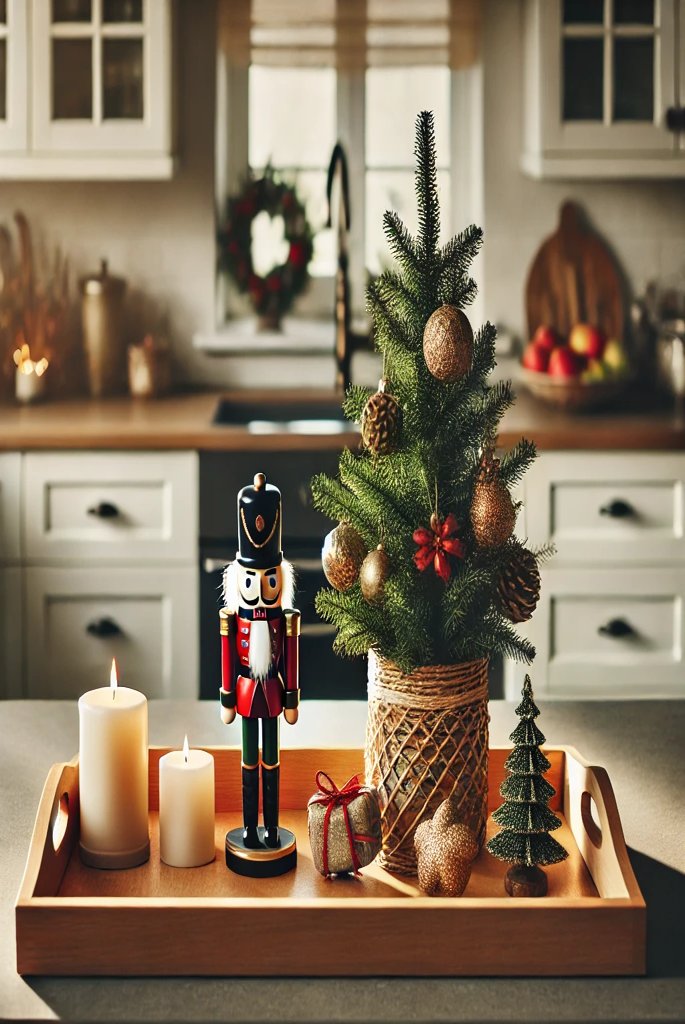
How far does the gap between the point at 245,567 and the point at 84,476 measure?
2.04 meters

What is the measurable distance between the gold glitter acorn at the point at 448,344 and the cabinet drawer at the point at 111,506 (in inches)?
78.6

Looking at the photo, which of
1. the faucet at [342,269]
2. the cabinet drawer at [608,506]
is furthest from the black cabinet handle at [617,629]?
the faucet at [342,269]

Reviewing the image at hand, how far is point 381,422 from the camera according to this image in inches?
43.8

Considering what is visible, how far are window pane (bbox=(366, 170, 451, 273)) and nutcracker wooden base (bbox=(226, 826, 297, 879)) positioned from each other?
277cm

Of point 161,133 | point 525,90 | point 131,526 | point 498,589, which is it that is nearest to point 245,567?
point 498,589

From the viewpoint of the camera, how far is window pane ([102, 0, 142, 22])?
327 cm

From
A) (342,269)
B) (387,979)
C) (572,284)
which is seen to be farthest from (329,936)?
(572,284)

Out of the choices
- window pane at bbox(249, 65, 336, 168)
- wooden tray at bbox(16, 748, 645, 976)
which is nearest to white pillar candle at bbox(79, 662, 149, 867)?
wooden tray at bbox(16, 748, 645, 976)

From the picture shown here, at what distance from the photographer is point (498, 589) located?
1139 mm

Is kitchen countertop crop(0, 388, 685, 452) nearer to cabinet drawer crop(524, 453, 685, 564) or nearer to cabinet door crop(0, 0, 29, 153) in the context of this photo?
cabinet drawer crop(524, 453, 685, 564)

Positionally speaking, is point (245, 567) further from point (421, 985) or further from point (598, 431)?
point (598, 431)

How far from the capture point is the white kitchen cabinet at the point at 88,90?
10.7 feet

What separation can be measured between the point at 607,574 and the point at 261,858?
2.09 metres

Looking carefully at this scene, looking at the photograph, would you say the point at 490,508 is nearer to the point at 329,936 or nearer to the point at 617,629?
the point at 329,936
